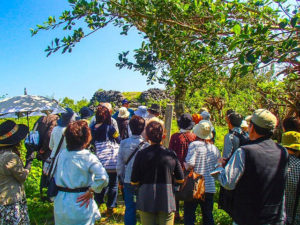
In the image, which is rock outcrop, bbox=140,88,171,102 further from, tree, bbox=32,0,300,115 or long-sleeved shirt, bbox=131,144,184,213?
long-sleeved shirt, bbox=131,144,184,213

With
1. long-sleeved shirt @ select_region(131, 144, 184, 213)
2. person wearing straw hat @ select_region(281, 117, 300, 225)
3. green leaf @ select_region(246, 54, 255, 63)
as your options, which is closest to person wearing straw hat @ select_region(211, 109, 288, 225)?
person wearing straw hat @ select_region(281, 117, 300, 225)

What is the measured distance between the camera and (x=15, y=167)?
109 inches

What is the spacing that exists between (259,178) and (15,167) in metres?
2.50

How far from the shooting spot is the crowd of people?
7.13ft

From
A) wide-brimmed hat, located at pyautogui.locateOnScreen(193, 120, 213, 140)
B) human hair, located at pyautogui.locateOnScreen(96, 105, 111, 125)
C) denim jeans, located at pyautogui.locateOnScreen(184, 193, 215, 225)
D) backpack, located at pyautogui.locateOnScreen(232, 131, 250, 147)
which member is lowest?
denim jeans, located at pyautogui.locateOnScreen(184, 193, 215, 225)

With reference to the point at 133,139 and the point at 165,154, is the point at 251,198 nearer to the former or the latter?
the point at 165,154

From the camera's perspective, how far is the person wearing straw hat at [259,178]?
7.01ft

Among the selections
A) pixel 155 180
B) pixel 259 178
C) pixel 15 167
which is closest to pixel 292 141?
pixel 259 178

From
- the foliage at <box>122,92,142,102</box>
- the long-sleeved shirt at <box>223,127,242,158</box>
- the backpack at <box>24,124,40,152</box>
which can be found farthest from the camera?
the foliage at <box>122,92,142,102</box>

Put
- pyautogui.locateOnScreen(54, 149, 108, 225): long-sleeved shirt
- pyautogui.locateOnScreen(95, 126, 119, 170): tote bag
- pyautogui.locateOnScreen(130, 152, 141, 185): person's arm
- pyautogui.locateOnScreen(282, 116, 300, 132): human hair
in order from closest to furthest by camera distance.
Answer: pyautogui.locateOnScreen(54, 149, 108, 225): long-sleeved shirt → pyautogui.locateOnScreen(130, 152, 141, 185): person's arm → pyautogui.locateOnScreen(282, 116, 300, 132): human hair → pyautogui.locateOnScreen(95, 126, 119, 170): tote bag

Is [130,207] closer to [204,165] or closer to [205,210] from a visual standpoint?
[205,210]

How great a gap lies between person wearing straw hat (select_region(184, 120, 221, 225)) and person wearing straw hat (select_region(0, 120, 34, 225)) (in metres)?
2.03

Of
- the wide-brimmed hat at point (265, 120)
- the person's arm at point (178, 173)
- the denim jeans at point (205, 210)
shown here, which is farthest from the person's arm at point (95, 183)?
the wide-brimmed hat at point (265, 120)

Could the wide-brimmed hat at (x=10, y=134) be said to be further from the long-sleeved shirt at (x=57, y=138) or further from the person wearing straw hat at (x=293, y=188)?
the person wearing straw hat at (x=293, y=188)
